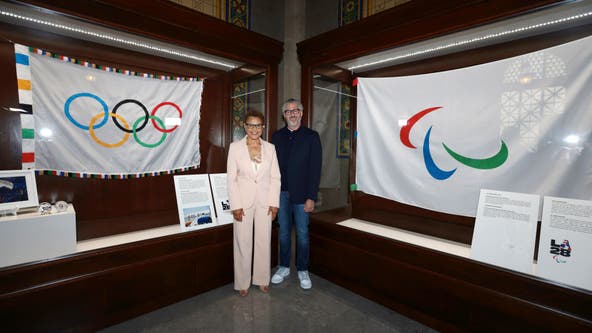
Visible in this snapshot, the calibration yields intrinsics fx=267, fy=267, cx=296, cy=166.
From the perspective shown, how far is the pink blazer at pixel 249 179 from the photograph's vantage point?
220 centimetres

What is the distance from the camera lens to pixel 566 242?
4.80 ft

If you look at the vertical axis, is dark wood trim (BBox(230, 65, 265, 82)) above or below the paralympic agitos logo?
above

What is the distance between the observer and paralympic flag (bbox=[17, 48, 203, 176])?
1.83m

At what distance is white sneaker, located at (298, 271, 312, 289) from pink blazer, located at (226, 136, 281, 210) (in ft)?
2.36

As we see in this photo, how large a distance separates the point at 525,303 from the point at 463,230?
61cm

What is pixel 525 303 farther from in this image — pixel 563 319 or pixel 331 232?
→ pixel 331 232

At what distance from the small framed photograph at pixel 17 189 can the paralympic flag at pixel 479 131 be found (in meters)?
2.39

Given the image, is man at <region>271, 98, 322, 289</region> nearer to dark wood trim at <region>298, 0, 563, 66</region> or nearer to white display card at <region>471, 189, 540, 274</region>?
dark wood trim at <region>298, 0, 563, 66</region>

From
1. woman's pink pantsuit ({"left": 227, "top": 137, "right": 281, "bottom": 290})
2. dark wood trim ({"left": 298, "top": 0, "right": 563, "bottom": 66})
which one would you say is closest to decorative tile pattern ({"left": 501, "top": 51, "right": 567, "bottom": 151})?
dark wood trim ({"left": 298, "top": 0, "right": 563, "bottom": 66})

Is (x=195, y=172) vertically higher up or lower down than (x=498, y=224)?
higher up

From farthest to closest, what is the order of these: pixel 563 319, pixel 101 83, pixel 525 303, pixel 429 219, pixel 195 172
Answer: pixel 195 172 < pixel 429 219 < pixel 101 83 < pixel 525 303 < pixel 563 319

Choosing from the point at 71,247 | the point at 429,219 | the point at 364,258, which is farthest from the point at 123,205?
the point at 429,219

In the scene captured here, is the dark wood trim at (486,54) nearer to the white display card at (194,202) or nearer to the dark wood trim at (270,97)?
the dark wood trim at (270,97)

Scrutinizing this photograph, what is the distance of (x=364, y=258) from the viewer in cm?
224
